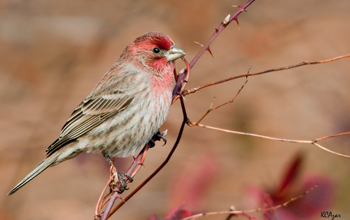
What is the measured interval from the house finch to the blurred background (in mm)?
2098

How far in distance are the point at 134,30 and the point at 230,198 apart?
623 centimetres

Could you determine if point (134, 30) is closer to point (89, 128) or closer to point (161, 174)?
point (161, 174)

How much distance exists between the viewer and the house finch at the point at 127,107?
4.24m

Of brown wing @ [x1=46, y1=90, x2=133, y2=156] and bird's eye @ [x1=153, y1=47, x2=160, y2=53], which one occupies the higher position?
bird's eye @ [x1=153, y1=47, x2=160, y2=53]

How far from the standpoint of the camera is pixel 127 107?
14.5ft

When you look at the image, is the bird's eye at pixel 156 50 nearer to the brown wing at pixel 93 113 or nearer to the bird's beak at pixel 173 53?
the bird's beak at pixel 173 53

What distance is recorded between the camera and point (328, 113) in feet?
24.1

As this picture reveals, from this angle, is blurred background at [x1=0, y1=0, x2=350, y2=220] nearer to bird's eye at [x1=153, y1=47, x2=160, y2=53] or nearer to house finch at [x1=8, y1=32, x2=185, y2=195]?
house finch at [x1=8, y1=32, x2=185, y2=195]

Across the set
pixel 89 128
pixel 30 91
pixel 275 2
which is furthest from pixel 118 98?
pixel 30 91

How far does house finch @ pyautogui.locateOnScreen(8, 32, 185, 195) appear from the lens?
424 cm

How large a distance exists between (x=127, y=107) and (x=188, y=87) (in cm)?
446

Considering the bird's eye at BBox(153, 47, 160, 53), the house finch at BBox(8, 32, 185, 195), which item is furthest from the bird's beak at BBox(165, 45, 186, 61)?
the bird's eye at BBox(153, 47, 160, 53)

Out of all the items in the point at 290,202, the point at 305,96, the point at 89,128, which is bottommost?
the point at 290,202

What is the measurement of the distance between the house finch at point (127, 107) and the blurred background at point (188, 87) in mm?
2098
